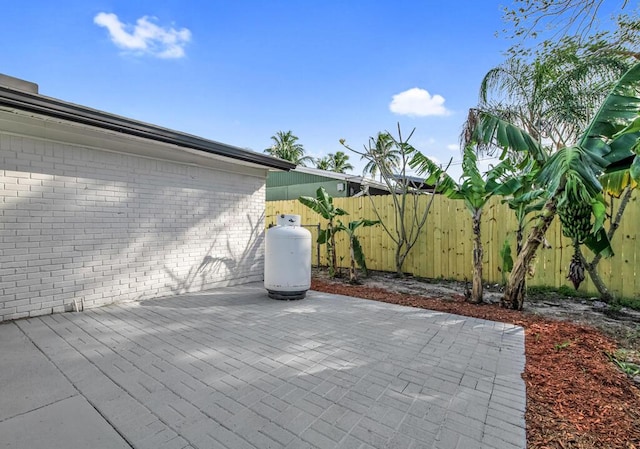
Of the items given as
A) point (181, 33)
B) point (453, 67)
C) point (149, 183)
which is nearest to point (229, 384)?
point (149, 183)

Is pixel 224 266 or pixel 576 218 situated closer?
pixel 576 218

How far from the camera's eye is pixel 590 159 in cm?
340

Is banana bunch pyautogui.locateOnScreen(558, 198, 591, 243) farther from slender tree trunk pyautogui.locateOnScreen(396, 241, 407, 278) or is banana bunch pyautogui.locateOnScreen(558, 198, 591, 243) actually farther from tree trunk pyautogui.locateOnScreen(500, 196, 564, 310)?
slender tree trunk pyautogui.locateOnScreen(396, 241, 407, 278)

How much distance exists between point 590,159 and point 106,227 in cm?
662

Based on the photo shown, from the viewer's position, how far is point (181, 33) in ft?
22.5

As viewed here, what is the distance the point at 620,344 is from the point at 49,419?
17.9ft

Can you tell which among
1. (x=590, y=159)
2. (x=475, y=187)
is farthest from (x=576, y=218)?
(x=475, y=187)

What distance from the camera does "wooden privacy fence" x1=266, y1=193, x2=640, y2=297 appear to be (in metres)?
5.24

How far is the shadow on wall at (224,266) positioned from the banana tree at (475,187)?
4.10 m

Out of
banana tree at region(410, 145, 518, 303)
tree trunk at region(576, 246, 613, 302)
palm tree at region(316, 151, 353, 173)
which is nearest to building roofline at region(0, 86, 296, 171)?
banana tree at region(410, 145, 518, 303)

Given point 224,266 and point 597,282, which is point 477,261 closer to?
point 597,282

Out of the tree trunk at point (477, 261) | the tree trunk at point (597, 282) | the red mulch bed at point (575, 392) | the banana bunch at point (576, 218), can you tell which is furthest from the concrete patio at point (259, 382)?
the tree trunk at point (597, 282)

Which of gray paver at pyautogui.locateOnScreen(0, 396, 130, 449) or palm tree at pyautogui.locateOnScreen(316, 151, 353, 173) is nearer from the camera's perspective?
gray paver at pyautogui.locateOnScreen(0, 396, 130, 449)

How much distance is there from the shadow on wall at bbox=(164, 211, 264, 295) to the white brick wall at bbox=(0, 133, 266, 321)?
2 cm
